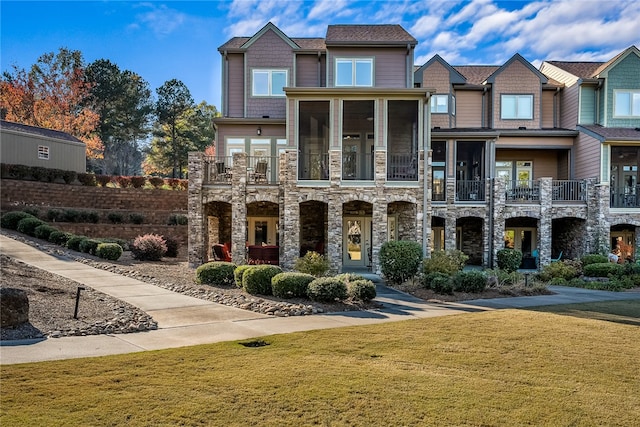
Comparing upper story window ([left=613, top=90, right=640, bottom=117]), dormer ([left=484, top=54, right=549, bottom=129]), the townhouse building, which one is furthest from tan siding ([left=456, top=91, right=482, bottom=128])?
upper story window ([left=613, top=90, right=640, bottom=117])

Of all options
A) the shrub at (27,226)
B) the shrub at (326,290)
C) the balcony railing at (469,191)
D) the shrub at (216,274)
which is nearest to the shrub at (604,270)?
the balcony railing at (469,191)

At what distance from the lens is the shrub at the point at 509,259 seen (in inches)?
829

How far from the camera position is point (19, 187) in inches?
999

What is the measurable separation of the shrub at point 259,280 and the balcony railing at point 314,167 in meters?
7.20

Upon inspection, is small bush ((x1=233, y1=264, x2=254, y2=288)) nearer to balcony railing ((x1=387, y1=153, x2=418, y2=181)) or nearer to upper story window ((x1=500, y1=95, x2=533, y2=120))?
balcony railing ((x1=387, y1=153, x2=418, y2=181))

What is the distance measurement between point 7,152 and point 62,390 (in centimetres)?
2652

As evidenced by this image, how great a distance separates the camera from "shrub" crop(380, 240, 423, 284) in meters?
16.8

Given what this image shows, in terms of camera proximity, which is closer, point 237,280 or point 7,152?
point 237,280

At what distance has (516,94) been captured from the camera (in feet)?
82.0

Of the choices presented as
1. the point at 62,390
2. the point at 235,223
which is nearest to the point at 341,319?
the point at 62,390

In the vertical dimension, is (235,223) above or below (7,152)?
below

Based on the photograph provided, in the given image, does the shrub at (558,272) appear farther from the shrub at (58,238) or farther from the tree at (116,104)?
the tree at (116,104)

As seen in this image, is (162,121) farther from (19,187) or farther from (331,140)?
(331,140)

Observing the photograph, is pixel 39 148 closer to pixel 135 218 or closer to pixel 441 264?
pixel 135 218
